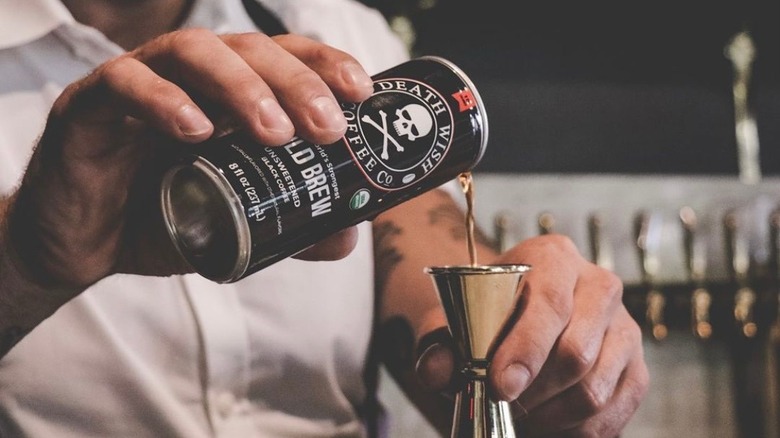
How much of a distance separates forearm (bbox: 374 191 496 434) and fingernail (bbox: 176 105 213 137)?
59 cm

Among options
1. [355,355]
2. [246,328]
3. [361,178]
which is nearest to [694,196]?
[355,355]

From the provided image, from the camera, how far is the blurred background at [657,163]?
6.88ft

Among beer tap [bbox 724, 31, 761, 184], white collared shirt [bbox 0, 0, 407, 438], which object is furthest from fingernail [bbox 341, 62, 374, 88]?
beer tap [bbox 724, 31, 761, 184]

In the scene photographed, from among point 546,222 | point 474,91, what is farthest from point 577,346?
point 546,222

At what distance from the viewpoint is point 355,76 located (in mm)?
671

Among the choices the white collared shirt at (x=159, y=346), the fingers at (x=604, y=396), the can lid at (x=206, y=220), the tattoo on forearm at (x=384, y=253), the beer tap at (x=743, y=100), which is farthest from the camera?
the beer tap at (x=743, y=100)

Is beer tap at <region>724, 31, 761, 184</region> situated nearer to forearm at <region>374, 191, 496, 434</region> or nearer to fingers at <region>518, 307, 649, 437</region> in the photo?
forearm at <region>374, 191, 496, 434</region>

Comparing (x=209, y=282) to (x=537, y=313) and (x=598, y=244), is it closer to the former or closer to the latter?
(x=537, y=313)

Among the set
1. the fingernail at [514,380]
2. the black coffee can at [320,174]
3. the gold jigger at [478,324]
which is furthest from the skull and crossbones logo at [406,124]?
the fingernail at [514,380]

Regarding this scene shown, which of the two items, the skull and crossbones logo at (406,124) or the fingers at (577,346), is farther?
the fingers at (577,346)

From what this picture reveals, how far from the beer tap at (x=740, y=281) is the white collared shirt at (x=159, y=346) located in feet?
3.94

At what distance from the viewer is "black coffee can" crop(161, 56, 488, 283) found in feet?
2.06

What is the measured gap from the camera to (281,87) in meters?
0.66

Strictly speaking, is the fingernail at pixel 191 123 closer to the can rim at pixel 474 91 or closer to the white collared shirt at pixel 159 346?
the can rim at pixel 474 91
